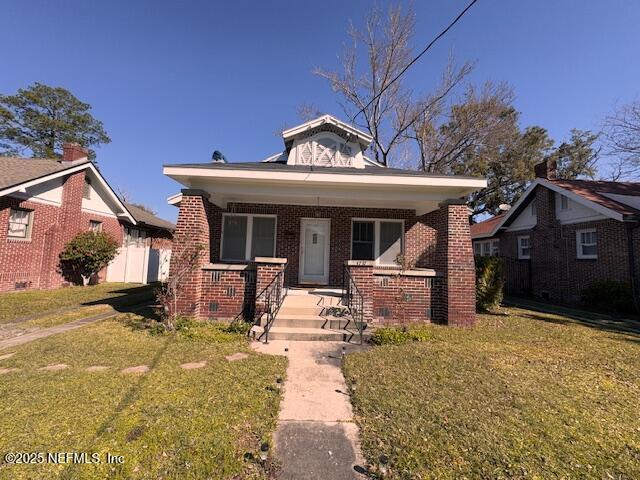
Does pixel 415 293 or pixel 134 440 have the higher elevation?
pixel 415 293

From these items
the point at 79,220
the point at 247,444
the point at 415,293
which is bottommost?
the point at 247,444

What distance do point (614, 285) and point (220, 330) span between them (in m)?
13.0

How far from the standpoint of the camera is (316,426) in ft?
9.59

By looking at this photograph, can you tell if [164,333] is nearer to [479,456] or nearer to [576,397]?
[479,456]

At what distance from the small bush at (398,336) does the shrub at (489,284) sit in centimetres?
402

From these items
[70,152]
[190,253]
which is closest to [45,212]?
[70,152]

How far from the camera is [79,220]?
44.1ft

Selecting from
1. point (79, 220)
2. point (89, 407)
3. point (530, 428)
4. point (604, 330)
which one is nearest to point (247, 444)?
point (89, 407)

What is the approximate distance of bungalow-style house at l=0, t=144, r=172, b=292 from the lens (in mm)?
10602

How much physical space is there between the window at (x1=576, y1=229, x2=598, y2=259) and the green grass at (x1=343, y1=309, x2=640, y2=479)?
288 inches

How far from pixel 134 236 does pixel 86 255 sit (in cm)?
511

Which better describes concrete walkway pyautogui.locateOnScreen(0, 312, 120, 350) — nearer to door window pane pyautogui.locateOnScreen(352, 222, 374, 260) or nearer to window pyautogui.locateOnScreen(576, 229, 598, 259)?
door window pane pyautogui.locateOnScreen(352, 222, 374, 260)

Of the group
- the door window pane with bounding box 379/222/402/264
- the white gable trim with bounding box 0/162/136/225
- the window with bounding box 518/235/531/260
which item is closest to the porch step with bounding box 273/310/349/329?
the door window pane with bounding box 379/222/402/264

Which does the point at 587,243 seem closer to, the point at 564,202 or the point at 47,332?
the point at 564,202
